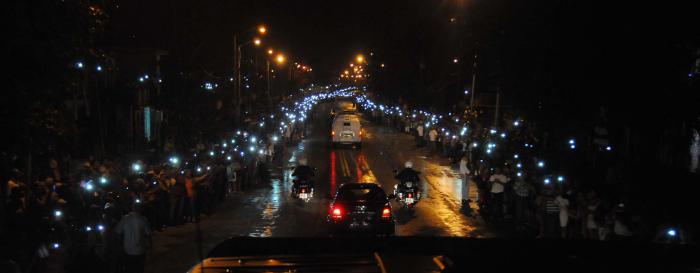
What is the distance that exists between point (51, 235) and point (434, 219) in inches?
416

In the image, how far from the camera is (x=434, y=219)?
64.3 ft

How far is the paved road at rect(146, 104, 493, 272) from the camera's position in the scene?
15.6 m

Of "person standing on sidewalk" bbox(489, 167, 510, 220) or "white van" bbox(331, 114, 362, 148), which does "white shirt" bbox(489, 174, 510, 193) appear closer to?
"person standing on sidewalk" bbox(489, 167, 510, 220)

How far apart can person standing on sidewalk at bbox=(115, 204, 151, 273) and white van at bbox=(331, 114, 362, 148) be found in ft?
110

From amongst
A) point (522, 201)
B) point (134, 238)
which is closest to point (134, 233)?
point (134, 238)

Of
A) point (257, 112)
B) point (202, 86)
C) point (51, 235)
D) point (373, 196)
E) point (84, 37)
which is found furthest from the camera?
point (257, 112)

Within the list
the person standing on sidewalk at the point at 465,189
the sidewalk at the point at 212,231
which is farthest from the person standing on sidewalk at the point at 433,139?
the person standing on sidewalk at the point at 465,189

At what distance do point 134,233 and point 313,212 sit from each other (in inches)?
396

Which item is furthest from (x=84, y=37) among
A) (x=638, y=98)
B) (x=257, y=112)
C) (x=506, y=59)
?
(x=257, y=112)

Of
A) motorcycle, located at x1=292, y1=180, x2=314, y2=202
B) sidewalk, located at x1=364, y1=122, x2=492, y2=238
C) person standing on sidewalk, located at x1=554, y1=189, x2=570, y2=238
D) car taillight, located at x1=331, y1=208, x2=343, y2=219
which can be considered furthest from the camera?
motorcycle, located at x1=292, y1=180, x2=314, y2=202

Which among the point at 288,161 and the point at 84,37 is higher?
the point at 84,37

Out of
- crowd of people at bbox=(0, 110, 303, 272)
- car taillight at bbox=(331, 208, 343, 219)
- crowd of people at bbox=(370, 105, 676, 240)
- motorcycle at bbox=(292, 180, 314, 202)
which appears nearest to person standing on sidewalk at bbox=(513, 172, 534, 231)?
crowd of people at bbox=(370, 105, 676, 240)

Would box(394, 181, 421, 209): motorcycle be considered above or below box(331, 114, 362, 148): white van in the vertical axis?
below

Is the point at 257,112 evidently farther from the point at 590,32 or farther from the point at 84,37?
the point at 84,37
